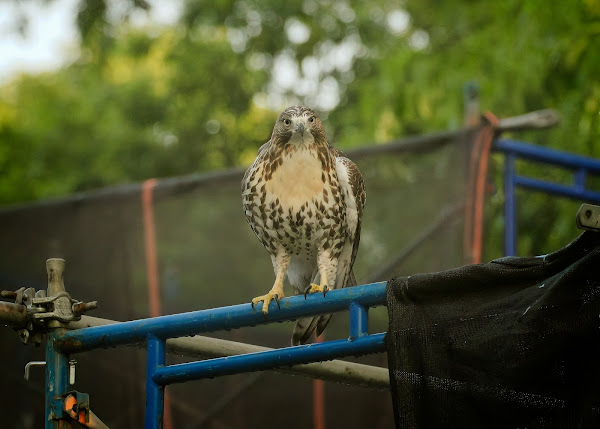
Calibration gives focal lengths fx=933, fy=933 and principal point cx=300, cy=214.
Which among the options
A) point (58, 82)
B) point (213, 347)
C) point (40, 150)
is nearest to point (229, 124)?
point (40, 150)

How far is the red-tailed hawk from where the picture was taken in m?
3.48

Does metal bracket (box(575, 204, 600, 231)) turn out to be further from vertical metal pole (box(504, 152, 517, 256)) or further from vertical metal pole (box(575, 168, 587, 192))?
vertical metal pole (box(575, 168, 587, 192))

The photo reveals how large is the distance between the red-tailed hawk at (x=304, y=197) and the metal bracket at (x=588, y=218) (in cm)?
171

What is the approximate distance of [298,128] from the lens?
11.6 ft

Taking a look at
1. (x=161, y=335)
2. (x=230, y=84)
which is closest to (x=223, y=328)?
(x=161, y=335)

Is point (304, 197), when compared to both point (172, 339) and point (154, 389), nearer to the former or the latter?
point (172, 339)

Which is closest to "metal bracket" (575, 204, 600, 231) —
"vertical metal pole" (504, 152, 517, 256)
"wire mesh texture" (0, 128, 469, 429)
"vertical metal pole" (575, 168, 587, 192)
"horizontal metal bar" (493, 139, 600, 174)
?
"wire mesh texture" (0, 128, 469, 429)

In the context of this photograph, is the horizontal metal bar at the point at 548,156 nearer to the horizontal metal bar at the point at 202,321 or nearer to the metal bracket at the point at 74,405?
the horizontal metal bar at the point at 202,321

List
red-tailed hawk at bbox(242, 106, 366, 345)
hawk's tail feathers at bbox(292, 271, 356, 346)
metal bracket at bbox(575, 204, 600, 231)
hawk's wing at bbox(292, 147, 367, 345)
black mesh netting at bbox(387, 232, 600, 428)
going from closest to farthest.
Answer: metal bracket at bbox(575, 204, 600, 231), black mesh netting at bbox(387, 232, 600, 428), hawk's tail feathers at bbox(292, 271, 356, 346), red-tailed hawk at bbox(242, 106, 366, 345), hawk's wing at bbox(292, 147, 367, 345)

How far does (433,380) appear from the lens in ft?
6.53

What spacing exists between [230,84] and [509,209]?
27.8 feet

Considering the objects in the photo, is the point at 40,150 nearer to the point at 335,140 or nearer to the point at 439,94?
the point at 335,140

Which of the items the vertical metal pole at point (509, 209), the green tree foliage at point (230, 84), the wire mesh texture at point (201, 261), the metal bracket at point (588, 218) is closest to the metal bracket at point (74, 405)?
the metal bracket at point (588, 218)

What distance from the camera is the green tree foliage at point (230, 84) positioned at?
729 centimetres
